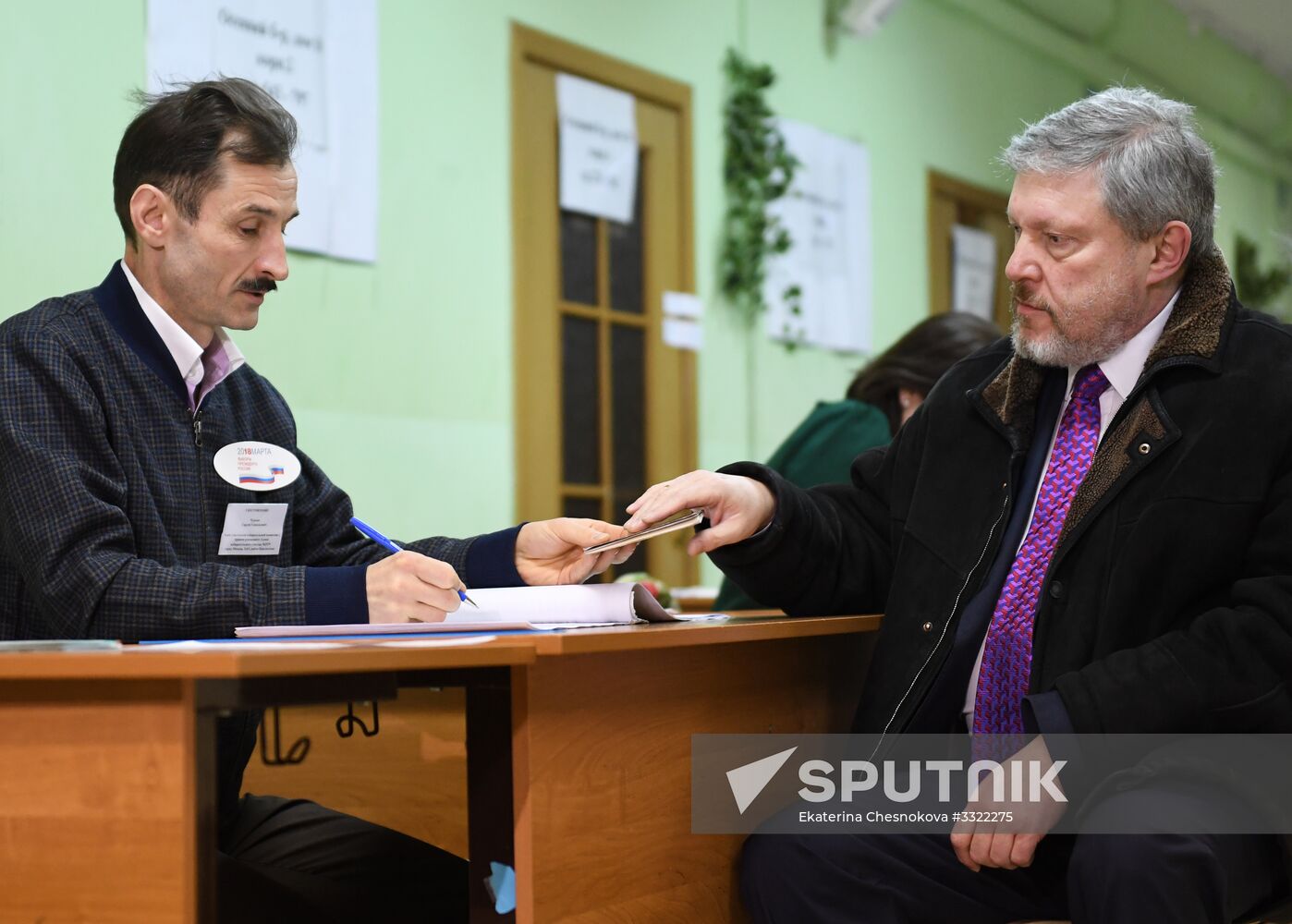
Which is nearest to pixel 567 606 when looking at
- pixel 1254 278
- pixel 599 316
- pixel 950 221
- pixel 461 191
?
pixel 461 191

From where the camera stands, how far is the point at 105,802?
116cm

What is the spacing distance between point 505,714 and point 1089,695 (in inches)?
26.7

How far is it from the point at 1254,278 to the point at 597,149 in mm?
5292

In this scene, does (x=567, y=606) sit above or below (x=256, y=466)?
below

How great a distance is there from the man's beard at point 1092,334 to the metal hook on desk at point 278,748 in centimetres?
111

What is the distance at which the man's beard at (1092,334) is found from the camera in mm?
1875

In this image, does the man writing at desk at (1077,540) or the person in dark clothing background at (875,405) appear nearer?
the man writing at desk at (1077,540)

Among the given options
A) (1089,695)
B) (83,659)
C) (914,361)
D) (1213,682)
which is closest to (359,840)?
(83,659)

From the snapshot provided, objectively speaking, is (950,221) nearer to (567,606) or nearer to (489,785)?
(567,606)

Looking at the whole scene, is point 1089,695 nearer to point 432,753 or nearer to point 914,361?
point 432,753

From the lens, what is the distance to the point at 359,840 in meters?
1.78

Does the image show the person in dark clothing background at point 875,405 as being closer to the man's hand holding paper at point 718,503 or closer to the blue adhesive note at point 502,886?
the man's hand holding paper at point 718,503

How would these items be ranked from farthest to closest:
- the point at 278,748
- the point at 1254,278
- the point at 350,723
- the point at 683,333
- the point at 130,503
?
the point at 1254,278 → the point at 683,333 → the point at 130,503 → the point at 350,723 → the point at 278,748

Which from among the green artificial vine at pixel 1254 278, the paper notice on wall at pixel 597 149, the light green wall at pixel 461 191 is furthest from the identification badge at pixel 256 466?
the green artificial vine at pixel 1254 278
